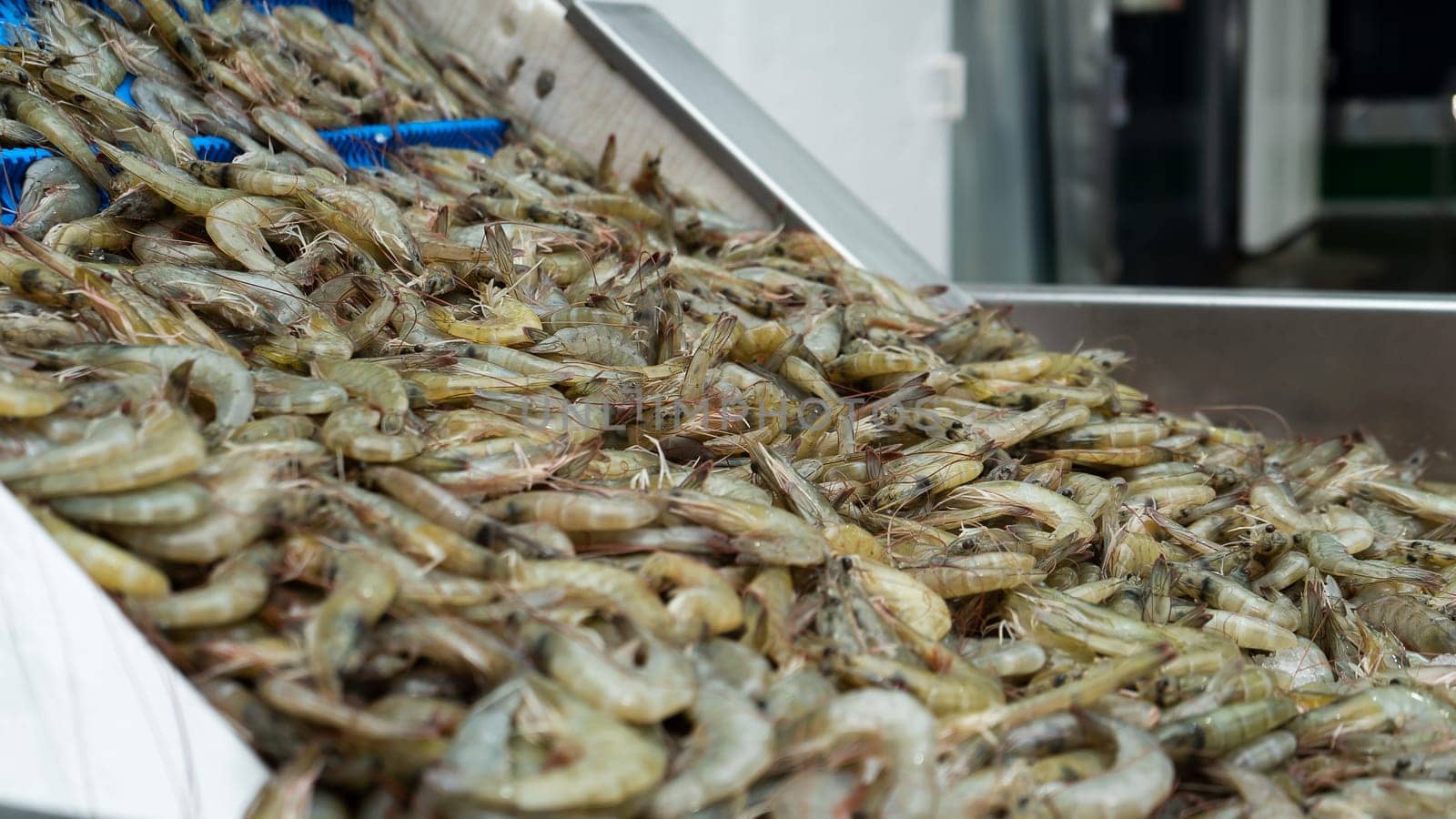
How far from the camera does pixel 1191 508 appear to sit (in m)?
1.76

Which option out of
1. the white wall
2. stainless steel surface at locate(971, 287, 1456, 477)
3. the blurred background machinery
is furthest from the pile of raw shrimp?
the blurred background machinery

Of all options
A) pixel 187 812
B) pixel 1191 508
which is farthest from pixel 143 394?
pixel 1191 508

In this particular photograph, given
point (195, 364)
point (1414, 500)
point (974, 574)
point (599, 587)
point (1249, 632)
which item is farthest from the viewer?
point (1414, 500)

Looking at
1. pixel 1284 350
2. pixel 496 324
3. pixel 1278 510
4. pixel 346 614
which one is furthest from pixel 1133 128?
pixel 346 614

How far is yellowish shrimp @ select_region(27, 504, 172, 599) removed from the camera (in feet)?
3.20

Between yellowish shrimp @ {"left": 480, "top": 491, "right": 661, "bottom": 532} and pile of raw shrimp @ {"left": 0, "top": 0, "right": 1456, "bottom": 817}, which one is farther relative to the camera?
yellowish shrimp @ {"left": 480, "top": 491, "right": 661, "bottom": 532}

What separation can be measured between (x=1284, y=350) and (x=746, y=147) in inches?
48.4

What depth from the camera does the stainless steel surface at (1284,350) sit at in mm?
2365

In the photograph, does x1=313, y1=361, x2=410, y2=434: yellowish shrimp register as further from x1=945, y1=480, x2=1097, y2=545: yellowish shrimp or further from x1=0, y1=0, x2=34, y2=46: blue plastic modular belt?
x1=0, y1=0, x2=34, y2=46: blue plastic modular belt

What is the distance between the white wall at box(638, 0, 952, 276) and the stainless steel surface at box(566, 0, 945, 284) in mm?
501

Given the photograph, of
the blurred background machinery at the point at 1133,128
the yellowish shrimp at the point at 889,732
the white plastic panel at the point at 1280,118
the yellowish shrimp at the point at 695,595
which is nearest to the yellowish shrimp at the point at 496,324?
the yellowish shrimp at the point at 695,595

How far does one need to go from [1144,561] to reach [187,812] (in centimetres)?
117

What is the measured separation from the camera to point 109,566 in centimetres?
98

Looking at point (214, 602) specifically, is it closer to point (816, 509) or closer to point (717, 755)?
point (717, 755)
